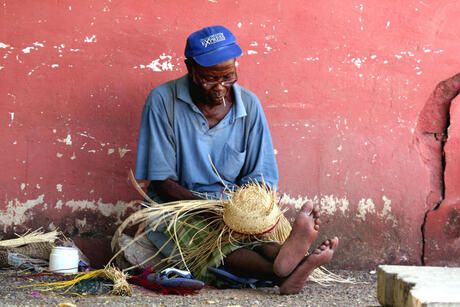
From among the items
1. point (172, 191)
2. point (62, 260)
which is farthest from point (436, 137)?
point (62, 260)

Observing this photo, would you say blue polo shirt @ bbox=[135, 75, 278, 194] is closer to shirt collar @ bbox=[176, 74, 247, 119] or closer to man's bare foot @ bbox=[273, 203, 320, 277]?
shirt collar @ bbox=[176, 74, 247, 119]

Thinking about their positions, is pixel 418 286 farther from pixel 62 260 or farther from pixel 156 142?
pixel 62 260

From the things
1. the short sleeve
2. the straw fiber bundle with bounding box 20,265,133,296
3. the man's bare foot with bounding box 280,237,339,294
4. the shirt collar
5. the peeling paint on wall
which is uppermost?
the shirt collar

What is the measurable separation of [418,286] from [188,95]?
79.7 inches

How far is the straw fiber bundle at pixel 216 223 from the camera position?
10.1 feet

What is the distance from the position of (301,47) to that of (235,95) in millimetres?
690

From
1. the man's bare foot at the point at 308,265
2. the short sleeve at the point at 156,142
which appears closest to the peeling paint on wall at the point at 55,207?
the short sleeve at the point at 156,142

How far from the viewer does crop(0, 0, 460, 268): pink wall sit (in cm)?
378

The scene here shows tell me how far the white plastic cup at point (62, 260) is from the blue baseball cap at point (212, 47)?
4.24ft

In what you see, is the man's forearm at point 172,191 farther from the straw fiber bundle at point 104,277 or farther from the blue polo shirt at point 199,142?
the straw fiber bundle at point 104,277

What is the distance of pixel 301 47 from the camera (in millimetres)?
4012

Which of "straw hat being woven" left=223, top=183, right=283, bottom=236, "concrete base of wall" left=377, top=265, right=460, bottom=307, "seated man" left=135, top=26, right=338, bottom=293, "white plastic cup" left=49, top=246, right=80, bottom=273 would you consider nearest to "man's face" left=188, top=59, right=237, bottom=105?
"seated man" left=135, top=26, right=338, bottom=293

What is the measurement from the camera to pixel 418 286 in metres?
1.88

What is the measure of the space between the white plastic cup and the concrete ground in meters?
0.12
